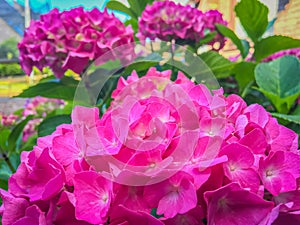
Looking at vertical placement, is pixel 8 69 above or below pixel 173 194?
below

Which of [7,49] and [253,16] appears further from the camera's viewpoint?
[7,49]

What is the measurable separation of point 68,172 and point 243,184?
130 millimetres

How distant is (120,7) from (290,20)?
46cm

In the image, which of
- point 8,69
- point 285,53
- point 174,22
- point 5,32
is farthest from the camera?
point 8,69

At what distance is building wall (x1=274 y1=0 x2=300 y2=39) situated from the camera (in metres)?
1.01

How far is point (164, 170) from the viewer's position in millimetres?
264

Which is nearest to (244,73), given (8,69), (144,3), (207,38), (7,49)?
(207,38)

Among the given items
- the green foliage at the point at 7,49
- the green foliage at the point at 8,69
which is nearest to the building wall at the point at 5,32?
the green foliage at the point at 7,49

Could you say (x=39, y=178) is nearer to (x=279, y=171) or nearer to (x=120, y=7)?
(x=279, y=171)

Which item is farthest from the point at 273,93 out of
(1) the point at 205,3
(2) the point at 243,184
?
(1) the point at 205,3

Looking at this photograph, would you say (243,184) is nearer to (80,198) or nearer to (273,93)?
(80,198)

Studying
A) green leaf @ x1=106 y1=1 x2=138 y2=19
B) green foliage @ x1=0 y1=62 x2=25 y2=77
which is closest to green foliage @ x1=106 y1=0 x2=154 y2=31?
green leaf @ x1=106 y1=1 x2=138 y2=19

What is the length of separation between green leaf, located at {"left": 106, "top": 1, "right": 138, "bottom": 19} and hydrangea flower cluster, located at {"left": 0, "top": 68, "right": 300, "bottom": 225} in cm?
67

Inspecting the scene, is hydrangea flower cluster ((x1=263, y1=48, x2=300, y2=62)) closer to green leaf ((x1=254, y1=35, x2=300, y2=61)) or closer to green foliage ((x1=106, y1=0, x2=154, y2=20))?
green leaf ((x1=254, y1=35, x2=300, y2=61))
